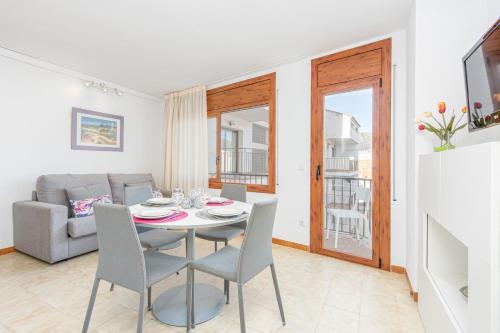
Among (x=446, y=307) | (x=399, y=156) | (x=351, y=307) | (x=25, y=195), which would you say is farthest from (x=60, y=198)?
(x=399, y=156)

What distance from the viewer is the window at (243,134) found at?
345cm

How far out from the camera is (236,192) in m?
2.71

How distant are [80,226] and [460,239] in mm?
3349

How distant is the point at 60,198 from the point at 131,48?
2111 millimetres

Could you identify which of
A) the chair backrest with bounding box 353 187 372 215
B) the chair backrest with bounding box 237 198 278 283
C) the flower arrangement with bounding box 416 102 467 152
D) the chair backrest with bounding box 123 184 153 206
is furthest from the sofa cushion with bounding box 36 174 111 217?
the flower arrangement with bounding box 416 102 467 152

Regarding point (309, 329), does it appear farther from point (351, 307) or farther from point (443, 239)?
point (443, 239)

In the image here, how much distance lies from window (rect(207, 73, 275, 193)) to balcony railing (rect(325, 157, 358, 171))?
0.80m

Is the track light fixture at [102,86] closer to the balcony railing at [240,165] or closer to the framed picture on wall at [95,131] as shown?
the framed picture on wall at [95,131]

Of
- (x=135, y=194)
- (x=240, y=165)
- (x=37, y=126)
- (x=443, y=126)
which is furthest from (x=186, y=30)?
(x=443, y=126)

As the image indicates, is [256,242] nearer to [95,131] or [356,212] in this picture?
[356,212]

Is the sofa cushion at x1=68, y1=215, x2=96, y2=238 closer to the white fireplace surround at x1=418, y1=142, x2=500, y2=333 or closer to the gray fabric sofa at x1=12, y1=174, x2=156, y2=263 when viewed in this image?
the gray fabric sofa at x1=12, y1=174, x2=156, y2=263

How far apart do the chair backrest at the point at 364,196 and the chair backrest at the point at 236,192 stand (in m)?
1.34

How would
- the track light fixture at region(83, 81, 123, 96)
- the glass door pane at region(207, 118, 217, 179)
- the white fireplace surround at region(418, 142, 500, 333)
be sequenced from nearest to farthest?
the white fireplace surround at region(418, 142, 500, 333)
the track light fixture at region(83, 81, 123, 96)
the glass door pane at region(207, 118, 217, 179)

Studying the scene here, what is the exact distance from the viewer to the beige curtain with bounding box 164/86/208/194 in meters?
4.07
